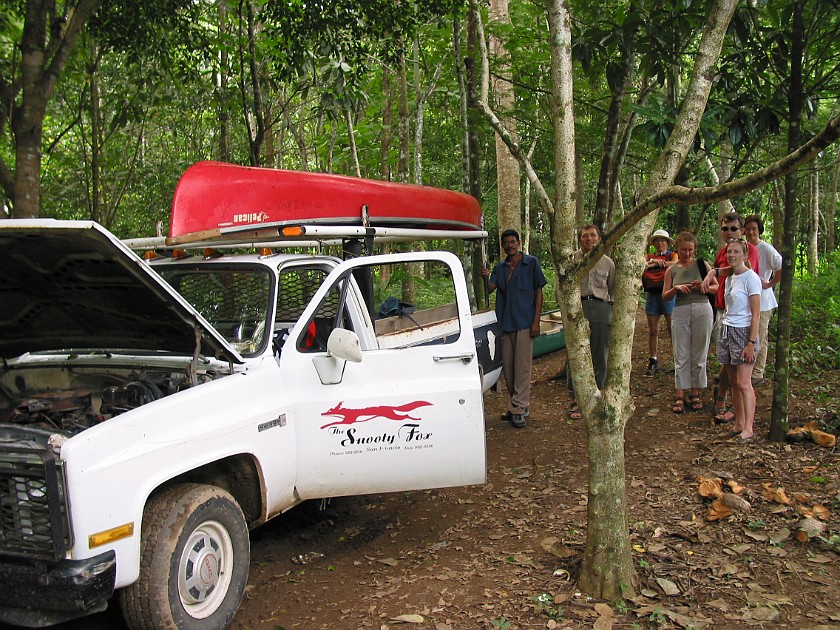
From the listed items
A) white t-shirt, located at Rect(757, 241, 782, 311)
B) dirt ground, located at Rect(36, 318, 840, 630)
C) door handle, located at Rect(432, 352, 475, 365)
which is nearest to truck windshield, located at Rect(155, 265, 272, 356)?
door handle, located at Rect(432, 352, 475, 365)

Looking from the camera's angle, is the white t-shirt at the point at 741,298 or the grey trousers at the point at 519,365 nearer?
the white t-shirt at the point at 741,298

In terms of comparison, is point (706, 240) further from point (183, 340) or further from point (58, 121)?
point (183, 340)

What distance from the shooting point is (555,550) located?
14.8 ft

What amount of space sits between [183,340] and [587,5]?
4.88 meters

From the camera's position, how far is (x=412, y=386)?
14.9ft

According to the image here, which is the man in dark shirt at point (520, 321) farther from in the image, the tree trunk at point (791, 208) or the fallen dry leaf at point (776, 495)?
the fallen dry leaf at point (776, 495)

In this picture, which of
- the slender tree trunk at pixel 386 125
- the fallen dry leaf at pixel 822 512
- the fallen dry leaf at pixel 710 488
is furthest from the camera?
the slender tree trunk at pixel 386 125

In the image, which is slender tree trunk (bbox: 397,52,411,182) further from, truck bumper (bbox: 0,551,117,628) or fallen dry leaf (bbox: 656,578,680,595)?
truck bumper (bbox: 0,551,117,628)

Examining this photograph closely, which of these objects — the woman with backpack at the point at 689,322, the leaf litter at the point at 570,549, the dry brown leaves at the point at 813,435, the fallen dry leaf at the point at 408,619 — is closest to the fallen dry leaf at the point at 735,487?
the leaf litter at the point at 570,549

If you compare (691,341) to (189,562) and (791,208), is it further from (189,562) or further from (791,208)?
(189,562)

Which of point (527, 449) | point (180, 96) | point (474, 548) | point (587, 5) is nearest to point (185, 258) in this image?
point (474, 548)

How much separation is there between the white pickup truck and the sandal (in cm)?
316

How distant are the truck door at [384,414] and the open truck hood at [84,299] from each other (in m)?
0.56

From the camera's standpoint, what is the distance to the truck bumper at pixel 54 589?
3.00m
